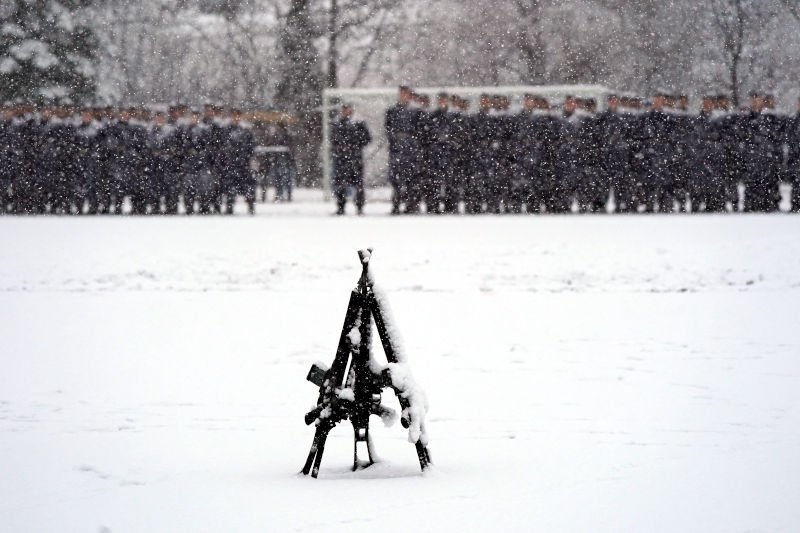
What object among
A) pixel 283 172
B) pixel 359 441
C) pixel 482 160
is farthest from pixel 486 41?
pixel 359 441

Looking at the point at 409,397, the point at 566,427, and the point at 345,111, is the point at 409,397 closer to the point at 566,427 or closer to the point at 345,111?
the point at 566,427

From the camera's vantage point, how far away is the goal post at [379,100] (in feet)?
103

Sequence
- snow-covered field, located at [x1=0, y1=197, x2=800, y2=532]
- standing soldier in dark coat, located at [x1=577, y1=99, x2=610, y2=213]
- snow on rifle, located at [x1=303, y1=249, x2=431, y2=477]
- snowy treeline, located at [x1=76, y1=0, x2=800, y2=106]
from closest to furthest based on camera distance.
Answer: snow-covered field, located at [x1=0, y1=197, x2=800, y2=532] < snow on rifle, located at [x1=303, y1=249, x2=431, y2=477] < standing soldier in dark coat, located at [x1=577, y1=99, x2=610, y2=213] < snowy treeline, located at [x1=76, y1=0, x2=800, y2=106]

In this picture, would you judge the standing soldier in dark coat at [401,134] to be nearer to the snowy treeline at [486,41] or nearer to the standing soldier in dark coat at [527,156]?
Result: the standing soldier in dark coat at [527,156]

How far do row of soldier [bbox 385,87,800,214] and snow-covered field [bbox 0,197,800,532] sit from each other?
608 centimetres

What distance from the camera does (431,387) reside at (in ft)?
28.8

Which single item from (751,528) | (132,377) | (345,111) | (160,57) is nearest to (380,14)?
(160,57)

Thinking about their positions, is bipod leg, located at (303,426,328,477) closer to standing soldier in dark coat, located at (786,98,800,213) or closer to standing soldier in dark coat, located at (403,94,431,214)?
standing soldier in dark coat, located at (403,94,431,214)

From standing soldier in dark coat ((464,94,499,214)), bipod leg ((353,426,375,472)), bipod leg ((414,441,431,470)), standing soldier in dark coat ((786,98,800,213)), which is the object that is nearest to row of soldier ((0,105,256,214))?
standing soldier in dark coat ((464,94,499,214))

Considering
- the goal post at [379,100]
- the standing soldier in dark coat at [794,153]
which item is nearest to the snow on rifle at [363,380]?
the standing soldier in dark coat at [794,153]

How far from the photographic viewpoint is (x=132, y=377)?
914 centimetres

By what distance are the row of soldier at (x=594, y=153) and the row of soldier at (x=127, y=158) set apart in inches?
122

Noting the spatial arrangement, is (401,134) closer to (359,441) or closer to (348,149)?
(348,149)

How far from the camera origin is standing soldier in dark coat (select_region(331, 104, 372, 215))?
24.6m
